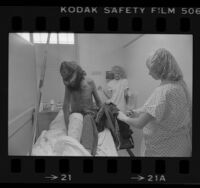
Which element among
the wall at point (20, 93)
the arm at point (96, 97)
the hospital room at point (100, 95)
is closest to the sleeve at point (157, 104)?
the hospital room at point (100, 95)

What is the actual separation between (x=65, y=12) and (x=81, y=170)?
76 cm

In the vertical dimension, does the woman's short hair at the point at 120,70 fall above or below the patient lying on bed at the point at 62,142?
above

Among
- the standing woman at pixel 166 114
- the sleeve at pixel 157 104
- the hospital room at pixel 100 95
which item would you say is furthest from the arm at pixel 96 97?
the sleeve at pixel 157 104

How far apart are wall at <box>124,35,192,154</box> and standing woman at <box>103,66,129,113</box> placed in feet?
0.11

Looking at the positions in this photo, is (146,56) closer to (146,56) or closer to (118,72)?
(146,56)

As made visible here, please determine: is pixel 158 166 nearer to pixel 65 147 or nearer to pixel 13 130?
pixel 65 147

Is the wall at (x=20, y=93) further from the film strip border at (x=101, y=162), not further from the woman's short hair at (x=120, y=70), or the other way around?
the woman's short hair at (x=120, y=70)

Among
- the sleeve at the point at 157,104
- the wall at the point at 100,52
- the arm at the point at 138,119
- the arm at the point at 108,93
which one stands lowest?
the arm at the point at 138,119

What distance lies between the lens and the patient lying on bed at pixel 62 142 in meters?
1.76

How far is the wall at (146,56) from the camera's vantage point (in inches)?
67.7

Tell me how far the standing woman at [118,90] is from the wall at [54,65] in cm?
20

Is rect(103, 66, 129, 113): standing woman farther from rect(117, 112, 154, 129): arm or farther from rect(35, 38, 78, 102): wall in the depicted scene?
rect(35, 38, 78, 102): wall

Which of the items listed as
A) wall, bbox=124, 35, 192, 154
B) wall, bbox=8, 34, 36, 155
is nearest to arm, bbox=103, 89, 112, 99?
wall, bbox=124, 35, 192, 154

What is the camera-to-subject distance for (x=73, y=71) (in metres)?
1.75
